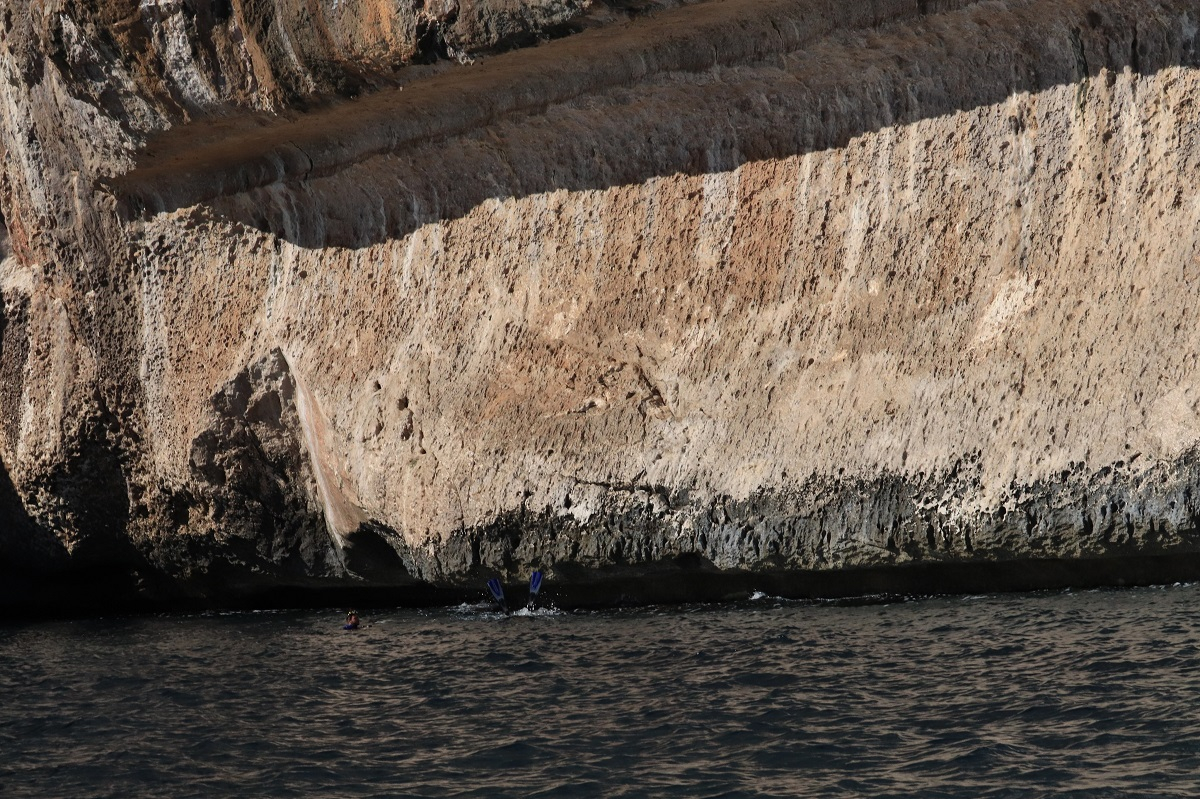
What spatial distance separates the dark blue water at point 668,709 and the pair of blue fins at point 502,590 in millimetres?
797

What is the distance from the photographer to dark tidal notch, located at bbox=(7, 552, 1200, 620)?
1351cm

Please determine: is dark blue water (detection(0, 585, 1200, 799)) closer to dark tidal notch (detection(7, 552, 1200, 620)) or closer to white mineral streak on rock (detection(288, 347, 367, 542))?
dark tidal notch (detection(7, 552, 1200, 620))

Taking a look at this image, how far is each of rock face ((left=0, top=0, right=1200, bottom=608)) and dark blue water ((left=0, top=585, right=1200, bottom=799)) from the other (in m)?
1.12

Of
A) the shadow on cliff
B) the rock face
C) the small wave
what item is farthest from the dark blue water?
the shadow on cliff

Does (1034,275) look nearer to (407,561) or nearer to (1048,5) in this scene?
(1048,5)

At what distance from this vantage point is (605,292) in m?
15.5

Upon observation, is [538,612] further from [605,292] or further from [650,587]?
[605,292]

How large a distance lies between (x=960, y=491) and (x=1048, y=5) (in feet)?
15.7

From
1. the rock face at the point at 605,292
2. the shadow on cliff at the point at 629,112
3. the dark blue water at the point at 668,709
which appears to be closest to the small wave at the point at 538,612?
the rock face at the point at 605,292

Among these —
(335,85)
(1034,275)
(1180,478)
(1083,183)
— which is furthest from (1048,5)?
(335,85)

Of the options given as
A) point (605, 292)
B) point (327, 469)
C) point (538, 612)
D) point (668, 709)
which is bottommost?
point (668, 709)

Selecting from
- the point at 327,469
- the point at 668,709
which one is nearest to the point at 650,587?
the point at 327,469

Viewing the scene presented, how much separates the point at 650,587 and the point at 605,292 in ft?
11.1

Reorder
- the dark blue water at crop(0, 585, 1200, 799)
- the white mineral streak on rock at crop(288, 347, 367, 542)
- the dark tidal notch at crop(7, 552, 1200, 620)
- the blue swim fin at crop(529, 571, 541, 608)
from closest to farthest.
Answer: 1. the dark blue water at crop(0, 585, 1200, 799)
2. the dark tidal notch at crop(7, 552, 1200, 620)
3. the blue swim fin at crop(529, 571, 541, 608)
4. the white mineral streak on rock at crop(288, 347, 367, 542)
